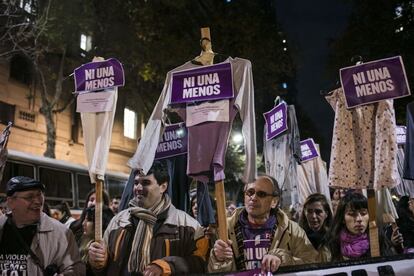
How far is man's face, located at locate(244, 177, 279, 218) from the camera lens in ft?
13.4

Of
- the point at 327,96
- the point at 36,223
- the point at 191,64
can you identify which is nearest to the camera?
the point at 36,223

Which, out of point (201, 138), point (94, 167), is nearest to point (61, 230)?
point (94, 167)

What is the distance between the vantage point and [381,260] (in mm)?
3686

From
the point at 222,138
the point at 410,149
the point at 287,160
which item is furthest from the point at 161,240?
the point at 287,160

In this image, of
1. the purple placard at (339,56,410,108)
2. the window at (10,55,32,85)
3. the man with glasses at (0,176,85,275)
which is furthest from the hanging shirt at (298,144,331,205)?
the window at (10,55,32,85)

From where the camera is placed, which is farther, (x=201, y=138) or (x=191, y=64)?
(x=191, y=64)

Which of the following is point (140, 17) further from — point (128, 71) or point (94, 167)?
point (94, 167)

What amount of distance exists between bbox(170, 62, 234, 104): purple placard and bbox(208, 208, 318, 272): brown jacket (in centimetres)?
109

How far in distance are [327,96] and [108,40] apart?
16655 mm

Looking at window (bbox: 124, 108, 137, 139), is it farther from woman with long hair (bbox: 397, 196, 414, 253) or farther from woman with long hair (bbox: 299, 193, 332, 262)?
woman with long hair (bbox: 397, 196, 414, 253)

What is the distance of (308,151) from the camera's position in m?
9.05

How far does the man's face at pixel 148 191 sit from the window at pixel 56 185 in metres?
9.01

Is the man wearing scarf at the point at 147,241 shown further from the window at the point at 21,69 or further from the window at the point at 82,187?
the window at the point at 21,69

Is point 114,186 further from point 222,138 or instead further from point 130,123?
point 130,123
